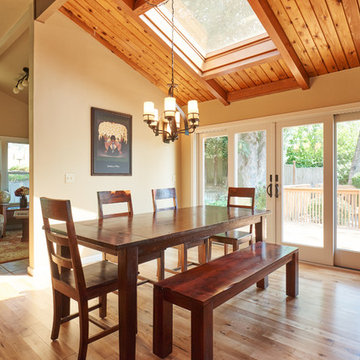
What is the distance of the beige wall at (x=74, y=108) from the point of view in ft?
10.5

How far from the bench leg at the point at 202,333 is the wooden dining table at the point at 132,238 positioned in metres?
0.36

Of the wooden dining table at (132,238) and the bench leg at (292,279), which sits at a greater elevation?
the wooden dining table at (132,238)

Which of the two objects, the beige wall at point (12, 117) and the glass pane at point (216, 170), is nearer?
the glass pane at point (216, 170)

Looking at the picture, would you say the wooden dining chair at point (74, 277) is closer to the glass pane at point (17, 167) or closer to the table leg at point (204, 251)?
the table leg at point (204, 251)

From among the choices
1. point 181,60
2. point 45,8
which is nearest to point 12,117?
point 45,8

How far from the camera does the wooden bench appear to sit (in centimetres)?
153

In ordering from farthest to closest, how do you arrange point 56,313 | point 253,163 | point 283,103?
point 253,163, point 283,103, point 56,313

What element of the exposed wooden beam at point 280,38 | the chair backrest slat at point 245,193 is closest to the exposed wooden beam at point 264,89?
the exposed wooden beam at point 280,38

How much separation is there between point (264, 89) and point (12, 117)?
569 cm

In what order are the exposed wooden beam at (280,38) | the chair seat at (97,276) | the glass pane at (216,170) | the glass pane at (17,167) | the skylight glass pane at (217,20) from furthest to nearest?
the glass pane at (17,167) < the glass pane at (216,170) < the skylight glass pane at (217,20) < the exposed wooden beam at (280,38) < the chair seat at (97,276)

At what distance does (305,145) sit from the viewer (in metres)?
3.66

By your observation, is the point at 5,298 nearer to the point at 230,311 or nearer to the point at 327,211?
the point at 230,311

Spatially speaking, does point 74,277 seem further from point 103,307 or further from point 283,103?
point 283,103

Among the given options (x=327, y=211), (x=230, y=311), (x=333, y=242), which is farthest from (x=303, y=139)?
(x=230, y=311)
